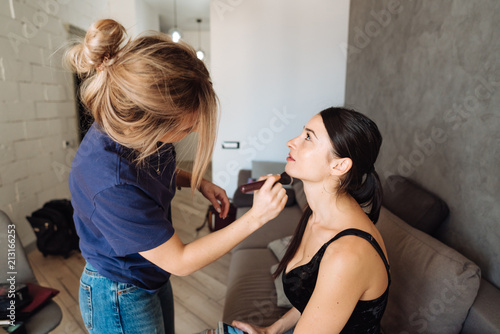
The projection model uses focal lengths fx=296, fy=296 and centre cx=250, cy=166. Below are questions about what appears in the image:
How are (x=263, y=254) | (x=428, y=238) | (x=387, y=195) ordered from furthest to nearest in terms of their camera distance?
(x=263, y=254), (x=387, y=195), (x=428, y=238)

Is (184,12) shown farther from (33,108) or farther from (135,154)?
(135,154)

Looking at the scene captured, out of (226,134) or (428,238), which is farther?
(226,134)

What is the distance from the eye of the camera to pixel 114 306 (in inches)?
34.6

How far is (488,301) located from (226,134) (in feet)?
8.95

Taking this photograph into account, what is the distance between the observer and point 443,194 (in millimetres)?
1475

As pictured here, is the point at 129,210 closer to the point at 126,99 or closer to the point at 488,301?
the point at 126,99

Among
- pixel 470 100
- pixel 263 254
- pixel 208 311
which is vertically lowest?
pixel 208 311

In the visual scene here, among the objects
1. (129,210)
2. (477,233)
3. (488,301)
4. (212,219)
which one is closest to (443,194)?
(477,233)

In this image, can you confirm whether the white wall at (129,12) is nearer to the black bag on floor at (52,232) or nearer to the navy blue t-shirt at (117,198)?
the black bag on floor at (52,232)

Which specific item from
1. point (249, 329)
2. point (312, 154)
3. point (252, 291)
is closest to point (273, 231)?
point (252, 291)

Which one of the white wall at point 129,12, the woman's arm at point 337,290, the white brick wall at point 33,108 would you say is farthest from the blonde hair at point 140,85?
the white wall at point 129,12

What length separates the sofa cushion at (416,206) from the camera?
1413 millimetres

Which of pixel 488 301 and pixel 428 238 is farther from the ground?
pixel 428 238

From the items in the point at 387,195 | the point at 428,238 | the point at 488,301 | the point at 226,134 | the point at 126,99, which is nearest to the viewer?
the point at 126,99
